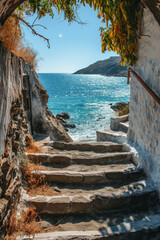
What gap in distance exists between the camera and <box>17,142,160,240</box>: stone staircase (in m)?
2.63

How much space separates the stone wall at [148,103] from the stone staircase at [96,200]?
0.35 metres

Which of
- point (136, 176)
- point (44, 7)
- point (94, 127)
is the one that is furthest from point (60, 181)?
point (94, 127)

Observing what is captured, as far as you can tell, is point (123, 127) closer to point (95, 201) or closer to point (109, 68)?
point (95, 201)

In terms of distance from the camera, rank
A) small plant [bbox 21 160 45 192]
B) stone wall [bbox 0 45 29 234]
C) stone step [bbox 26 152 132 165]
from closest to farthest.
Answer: stone wall [bbox 0 45 29 234] < small plant [bbox 21 160 45 192] < stone step [bbox 26 152 132 165]

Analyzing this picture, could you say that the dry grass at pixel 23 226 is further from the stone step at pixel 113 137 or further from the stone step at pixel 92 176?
the stone step at pixel 113 137

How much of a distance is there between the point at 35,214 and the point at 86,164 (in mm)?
1672

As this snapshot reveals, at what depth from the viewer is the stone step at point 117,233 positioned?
2.51 metres

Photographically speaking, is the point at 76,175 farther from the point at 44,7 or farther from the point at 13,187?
the point at 44,7

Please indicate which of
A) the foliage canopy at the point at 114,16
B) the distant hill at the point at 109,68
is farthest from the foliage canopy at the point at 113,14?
the distant hill at the point at 109,68

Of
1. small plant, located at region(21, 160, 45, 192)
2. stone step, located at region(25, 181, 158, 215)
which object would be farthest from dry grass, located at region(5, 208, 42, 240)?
small plant, located at region(21, 160, 45, 192)

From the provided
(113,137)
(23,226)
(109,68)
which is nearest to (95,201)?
(23,226)

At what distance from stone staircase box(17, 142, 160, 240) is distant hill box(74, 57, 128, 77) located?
391 ft

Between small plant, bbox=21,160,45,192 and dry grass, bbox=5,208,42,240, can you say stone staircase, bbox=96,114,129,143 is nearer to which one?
small plant, bbox=21,160,45,192

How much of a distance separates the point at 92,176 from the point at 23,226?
153cm
